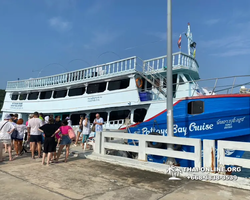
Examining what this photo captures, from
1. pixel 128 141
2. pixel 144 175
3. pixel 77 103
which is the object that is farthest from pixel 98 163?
pixel 77 103

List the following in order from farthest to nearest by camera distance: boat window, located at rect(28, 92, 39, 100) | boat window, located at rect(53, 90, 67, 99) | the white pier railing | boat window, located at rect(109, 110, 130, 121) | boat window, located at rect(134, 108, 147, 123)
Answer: boat window, located at rect(28, 92, 39, 100)
boat window, located at rect(53, 90, 67, 99)
boat window, located at rect(109, 110, 130, 121)
boat window, located at rect(134, 108, 147, 123)
the white pier railing

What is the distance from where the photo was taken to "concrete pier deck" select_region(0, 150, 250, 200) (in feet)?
13.4

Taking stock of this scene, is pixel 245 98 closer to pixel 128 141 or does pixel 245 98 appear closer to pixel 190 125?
pixel 190 125

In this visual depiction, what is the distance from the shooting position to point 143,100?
10.5m

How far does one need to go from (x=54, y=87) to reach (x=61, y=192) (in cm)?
1204

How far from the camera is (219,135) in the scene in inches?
297

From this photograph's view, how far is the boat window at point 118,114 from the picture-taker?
37.0 feet

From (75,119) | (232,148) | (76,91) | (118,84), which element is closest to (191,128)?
(232,148)

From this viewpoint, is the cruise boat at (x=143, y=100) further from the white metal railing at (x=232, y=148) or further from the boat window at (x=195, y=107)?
the white metal railing at (x=232, y=148)

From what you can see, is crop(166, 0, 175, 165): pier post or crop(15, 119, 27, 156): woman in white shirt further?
crop(15, 119, 27, 156): woman in white shirt

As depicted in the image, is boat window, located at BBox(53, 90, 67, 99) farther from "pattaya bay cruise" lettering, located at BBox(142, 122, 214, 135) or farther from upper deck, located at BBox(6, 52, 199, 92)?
"pattaya bay cruise" lettering, located at BBox(142, 122, 214, 135)

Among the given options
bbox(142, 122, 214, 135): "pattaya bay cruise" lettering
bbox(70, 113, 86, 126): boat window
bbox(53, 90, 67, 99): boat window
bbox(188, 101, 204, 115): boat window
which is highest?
bbox(53, 90, 67, 99): boat window

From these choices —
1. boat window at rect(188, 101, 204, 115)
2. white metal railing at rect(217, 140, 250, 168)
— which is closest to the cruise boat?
boat window at rect(188, 101, 204, 115)

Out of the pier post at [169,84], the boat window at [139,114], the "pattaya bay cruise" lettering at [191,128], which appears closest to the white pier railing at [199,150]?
the pier post at [169,84]
